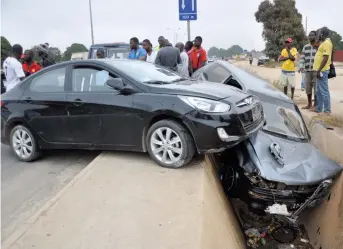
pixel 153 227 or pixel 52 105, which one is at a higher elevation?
pixel 52 105

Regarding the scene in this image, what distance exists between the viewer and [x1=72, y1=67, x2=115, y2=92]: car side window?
16.5 feet

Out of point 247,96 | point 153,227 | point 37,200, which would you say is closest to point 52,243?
point 153,227

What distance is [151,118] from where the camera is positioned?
15.1 feet

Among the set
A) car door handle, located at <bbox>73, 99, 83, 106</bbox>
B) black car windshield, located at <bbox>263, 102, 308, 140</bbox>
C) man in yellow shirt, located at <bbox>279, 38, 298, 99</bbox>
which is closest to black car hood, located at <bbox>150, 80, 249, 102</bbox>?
black car windshield, located at <bbox>263, 102, 308, 140</bbox>

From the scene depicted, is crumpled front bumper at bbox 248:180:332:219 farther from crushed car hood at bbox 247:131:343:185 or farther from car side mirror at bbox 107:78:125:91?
car side mirror at bbox 107:78:125:91

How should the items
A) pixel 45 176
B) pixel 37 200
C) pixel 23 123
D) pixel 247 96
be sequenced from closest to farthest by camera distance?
pixel 37 200 < pixel 247 96 < pixel 45 176 < pixel 23 123

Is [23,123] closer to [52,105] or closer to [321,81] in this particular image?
[52,105]

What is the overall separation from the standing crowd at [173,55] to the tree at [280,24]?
3144 cm

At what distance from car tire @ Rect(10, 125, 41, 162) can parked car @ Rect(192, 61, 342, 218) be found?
9.90 feet

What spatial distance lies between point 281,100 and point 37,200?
3.99 m

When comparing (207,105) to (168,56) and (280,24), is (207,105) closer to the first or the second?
(168,56)

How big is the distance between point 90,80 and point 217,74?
8.18 feet

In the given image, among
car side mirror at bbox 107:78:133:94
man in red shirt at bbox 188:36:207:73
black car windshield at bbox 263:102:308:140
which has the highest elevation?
man in red shirt at bbox 188:36:207:73

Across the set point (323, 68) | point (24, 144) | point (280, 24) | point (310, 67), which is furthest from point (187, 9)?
→ point (280, 24)
